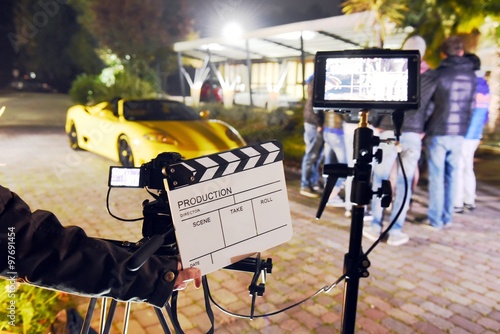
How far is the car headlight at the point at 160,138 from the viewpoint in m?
6.90

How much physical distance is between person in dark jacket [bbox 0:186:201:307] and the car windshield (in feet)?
21.8

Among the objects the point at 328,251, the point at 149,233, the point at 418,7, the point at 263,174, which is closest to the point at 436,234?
the point at 328,251

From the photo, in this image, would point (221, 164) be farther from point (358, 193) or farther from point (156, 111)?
point (156, 111)

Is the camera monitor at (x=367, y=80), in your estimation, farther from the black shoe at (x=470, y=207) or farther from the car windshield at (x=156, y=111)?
the car windshield at (x=156, y=111)

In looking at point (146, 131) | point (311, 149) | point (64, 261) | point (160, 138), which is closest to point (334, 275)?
point (311, 149)

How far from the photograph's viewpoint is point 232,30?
17641mm

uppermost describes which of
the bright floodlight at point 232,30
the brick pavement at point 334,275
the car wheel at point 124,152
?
the bright floodlight at point 232,30

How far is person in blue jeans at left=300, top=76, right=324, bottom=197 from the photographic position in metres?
6.34

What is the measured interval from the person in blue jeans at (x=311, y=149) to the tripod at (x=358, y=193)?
4.21 m

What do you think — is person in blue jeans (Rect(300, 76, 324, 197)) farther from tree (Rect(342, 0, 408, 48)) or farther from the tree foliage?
tree (Rect(342, 0, 408, 48))

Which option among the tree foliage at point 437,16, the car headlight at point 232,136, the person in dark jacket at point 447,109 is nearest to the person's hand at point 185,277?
the person in dark jacket at point 447,109

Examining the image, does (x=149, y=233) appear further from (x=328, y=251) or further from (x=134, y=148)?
(x=134, y=148)

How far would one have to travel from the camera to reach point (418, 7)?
10641mm

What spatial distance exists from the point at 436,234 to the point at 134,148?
4.80m
